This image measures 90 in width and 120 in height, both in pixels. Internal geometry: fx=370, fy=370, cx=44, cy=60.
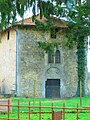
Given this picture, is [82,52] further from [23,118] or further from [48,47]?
[23,118]

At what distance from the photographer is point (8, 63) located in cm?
3850

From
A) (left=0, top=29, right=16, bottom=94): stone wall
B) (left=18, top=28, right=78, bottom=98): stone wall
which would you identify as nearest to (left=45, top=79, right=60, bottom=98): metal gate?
(left=18, top=28, right=78, bottom=98): stone wall

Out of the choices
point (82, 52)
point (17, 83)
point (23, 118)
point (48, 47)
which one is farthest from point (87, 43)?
point (23, 118)

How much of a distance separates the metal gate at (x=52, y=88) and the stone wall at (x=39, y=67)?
1.05ft

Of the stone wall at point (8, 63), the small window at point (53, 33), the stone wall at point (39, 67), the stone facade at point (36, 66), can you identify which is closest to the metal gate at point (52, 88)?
the stone facade at point (36, 66)

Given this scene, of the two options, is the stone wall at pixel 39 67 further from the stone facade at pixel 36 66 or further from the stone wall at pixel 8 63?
the stone wall at pixel 8 63

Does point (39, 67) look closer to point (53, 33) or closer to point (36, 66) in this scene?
point (36, 66)

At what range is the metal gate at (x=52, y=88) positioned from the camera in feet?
120

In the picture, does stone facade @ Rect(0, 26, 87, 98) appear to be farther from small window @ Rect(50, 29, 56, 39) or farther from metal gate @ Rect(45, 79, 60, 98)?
small window @ Rect(50, 29, 56, 39)

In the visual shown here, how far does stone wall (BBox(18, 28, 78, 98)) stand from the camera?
35938 mm

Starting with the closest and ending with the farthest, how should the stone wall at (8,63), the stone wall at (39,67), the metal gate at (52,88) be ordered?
the stone wall at (39,67) < the metal gate at (52,88) < the stone wall at (8,63)

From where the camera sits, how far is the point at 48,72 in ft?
121

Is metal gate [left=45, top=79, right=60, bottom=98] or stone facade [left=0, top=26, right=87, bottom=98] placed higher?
stone facade [left=0, top=26, right=87, bottom=98]

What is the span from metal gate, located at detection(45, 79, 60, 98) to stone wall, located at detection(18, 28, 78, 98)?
320 millimetres
